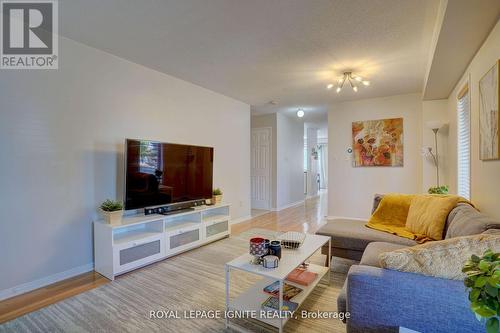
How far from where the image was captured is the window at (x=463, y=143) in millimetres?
2898

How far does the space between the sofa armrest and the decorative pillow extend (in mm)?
37

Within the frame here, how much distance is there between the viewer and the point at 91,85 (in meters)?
2.80

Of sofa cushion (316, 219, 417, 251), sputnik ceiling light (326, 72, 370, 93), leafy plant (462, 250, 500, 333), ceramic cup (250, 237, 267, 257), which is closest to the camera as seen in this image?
leafy plant (462, 250, 500, 333)

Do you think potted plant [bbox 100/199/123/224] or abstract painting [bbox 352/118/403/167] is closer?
potted plant [bbox 100/199/123/224]

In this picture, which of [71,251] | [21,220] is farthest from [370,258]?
[21,220]

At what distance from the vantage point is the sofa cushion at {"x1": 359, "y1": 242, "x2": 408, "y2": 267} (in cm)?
190

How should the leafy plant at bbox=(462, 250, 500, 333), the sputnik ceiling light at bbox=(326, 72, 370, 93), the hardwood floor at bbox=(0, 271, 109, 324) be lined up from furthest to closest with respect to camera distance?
the sputnik ceiling light at bbox=(326, 72, 370, 93) → the hardwood floor at bbox=(0, 271, 109, 324) → the leafy plant at bbox=(462, 250, 500, 333)

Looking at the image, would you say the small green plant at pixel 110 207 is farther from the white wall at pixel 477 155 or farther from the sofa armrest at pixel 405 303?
the white wall at pixel 477 155

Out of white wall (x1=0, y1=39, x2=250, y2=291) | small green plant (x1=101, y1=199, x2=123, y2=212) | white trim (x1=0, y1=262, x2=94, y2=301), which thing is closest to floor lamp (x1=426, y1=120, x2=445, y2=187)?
white wall (x1=0, y1=39, x2=250, y2=291)

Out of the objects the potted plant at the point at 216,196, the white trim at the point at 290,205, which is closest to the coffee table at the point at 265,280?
the potted plant at the point at 216,196

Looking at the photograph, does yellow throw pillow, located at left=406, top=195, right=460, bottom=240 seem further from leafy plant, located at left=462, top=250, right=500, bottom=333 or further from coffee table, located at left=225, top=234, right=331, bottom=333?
leafy plant, located at left=462, top=250, right=500, bottom=333

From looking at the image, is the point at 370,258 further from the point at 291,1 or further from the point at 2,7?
the point at 2,7

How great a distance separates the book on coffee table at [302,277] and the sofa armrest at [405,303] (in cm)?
83

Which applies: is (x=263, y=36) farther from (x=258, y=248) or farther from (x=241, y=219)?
(x=241, y=219)
